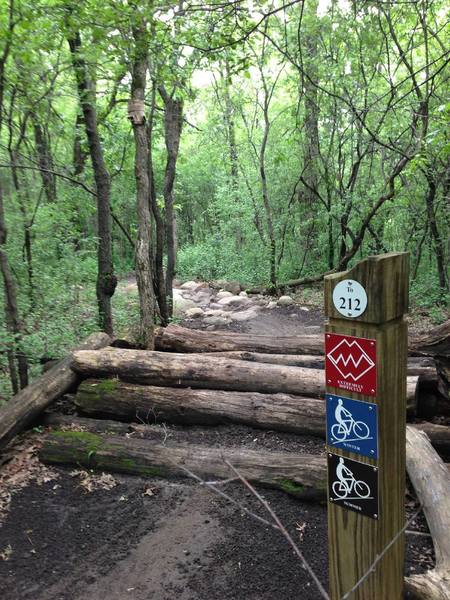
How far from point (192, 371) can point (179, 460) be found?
52.2 inches

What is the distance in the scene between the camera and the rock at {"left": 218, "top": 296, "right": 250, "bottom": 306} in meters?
13.8

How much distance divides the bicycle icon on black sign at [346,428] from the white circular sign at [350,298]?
1.17 ft

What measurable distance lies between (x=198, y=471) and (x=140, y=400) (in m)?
1.30

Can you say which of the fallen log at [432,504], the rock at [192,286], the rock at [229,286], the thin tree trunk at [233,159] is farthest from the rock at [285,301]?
the fallen log at [432,504]

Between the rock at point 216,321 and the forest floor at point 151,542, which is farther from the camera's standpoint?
the rock at point 216,321

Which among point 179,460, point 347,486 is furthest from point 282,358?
point 347,486

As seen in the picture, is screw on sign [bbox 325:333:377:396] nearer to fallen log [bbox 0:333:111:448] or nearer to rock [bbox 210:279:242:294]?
fallen log [bbox 0:333:111:448]

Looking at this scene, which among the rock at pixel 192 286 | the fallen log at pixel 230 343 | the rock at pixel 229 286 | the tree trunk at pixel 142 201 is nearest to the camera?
the fallen log at pixel 230 343

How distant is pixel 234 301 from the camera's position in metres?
13.9

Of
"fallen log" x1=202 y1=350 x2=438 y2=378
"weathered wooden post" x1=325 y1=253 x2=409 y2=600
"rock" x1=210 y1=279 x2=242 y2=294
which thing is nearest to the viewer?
"weathered wooden post" x1=325 y1=253 x2=409 y2=600

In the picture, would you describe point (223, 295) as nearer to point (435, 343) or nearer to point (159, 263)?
point (159, 263)

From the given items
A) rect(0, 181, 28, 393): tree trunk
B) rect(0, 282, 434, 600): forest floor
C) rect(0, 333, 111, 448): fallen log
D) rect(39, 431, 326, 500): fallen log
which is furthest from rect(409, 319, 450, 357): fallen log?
rect(0, 181, 28, 393): tree trunk

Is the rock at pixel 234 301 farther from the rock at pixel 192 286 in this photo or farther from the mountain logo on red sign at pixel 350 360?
the mountain logo on red sign at pixel 350 360

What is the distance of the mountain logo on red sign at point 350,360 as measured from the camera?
65.2 inches
